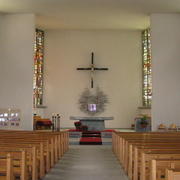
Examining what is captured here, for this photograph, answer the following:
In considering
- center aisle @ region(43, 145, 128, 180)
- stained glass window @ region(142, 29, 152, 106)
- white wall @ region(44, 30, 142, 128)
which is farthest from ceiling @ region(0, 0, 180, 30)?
center aisle @ region(43, 145, 128, 180)

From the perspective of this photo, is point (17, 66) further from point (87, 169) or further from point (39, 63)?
point (87, 169)

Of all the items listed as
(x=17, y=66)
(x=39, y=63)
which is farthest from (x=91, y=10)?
(x=39, y=63)

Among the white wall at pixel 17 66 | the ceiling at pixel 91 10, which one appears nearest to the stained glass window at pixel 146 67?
the ceiling at pixel 91 10

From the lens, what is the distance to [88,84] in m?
19.0

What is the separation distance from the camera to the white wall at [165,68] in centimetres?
1451

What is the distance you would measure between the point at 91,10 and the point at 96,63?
15.3 ft

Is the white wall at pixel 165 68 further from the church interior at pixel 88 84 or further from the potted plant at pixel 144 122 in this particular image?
the potted plant at pixel 144 122

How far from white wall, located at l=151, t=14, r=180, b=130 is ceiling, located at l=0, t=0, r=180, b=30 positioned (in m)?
0.85

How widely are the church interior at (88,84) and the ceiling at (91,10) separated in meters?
0.04

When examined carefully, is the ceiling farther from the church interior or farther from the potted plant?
the potted plant

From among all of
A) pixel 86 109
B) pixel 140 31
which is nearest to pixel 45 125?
pixel 86 109

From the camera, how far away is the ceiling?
13.7 metres

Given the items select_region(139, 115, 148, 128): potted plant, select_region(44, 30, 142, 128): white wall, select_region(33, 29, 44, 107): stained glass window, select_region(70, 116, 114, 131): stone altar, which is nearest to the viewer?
select_region(70, 116, 114, 131): stone altar

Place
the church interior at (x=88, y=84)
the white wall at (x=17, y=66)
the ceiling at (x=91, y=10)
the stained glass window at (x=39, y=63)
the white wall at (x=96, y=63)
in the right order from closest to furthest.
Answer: the church interior at (x=88, y=84), the ceiling at (x=91, y=10), the white wall at (x=17, y=66), the stained glass window at (x=39, y=63), the white wall at (x=96, y=63)
